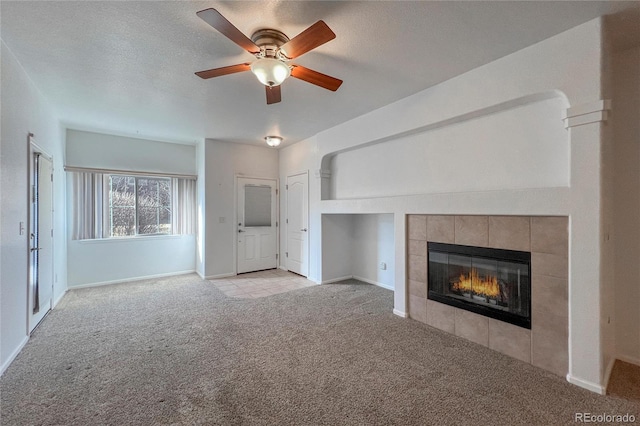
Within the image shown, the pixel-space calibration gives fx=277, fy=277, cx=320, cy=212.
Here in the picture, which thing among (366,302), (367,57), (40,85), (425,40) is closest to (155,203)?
(40,85)

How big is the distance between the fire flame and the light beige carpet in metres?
0.52

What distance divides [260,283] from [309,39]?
4.10 metres

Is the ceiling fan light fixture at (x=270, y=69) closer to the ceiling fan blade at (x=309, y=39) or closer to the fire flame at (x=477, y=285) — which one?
the ceiling fan blade at (x=309, y=39)

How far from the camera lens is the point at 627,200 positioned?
7.82 feet

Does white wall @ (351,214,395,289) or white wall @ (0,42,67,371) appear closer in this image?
white wall @ (0,42,67,371)

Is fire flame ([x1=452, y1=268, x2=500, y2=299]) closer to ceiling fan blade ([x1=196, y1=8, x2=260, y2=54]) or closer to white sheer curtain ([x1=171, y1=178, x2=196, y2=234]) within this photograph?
ceiling fan blade ([x1=196, y1=8, x2=260, y2=54])

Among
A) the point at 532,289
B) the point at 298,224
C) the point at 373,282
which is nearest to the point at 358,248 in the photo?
the point at 373,282

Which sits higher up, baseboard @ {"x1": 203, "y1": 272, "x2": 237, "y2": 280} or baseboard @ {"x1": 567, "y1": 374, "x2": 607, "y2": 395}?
baseboard @ {"x1": 203, "y1": 272, "x2": 237, "y2": 280}

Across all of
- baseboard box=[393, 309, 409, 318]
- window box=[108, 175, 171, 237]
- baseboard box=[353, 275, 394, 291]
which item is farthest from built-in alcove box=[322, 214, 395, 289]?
window box=[108, 175, 171, 237]

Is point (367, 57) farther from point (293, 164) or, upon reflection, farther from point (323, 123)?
point (293, 164)

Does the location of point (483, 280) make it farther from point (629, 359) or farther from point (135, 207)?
point (135, 207)

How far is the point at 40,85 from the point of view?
10.1 ft

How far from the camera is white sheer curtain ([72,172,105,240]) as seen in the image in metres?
4.69

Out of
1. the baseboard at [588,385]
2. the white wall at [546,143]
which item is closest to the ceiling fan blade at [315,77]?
the white wall at [546,143]
